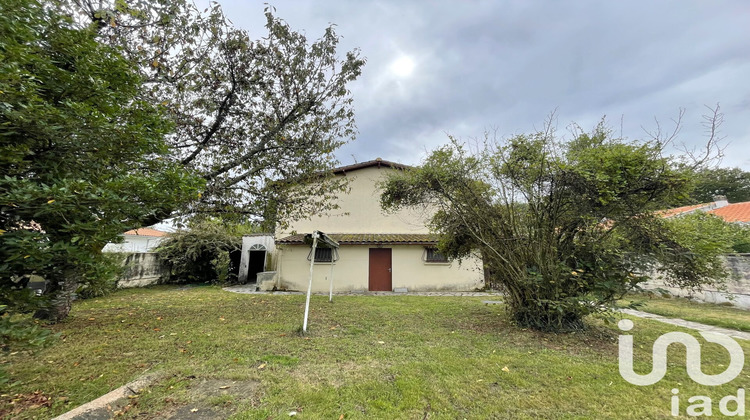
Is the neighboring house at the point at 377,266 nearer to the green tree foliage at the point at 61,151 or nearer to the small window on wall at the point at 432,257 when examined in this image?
the small window on wall at the point at 432,257

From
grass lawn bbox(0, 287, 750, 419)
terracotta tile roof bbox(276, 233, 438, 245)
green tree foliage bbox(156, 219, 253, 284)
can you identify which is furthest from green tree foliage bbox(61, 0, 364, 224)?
green tree foliage bbox(156, 219, 253, 284)

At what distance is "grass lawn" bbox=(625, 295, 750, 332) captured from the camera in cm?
707

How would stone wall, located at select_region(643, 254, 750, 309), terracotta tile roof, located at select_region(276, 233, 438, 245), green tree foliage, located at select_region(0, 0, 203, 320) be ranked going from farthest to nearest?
terracotta tile roof, located at select_region(276, 233, 438, 245)
stone wall, located at select_region(643, 254, 750, 309)
green tree foliage, located at select_region(0, 0, 203, 320)

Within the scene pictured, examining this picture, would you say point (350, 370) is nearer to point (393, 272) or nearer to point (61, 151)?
point (61, 151)

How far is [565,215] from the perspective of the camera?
5.82m

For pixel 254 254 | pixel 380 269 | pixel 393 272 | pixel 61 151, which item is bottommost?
pixel 393 272

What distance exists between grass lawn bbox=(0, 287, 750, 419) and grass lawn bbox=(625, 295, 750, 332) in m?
1.55

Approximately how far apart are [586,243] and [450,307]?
4.67 meters

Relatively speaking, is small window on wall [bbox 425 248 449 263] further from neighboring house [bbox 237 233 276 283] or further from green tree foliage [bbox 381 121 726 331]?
neighboring house [bbox 237 233 276 283]

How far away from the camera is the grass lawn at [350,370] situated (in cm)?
306

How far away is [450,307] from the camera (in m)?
9.38

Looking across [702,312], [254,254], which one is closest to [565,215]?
[702,312]

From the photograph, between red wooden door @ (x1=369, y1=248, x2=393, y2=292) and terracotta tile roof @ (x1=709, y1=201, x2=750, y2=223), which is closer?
red wooden door @ (x1=369, y1=248, x2=393, y2=292)

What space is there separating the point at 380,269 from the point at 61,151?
43.0ft
